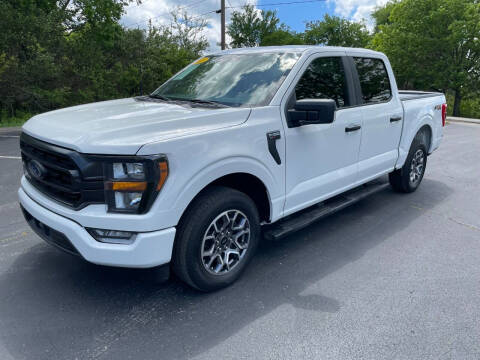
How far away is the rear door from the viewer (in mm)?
4246

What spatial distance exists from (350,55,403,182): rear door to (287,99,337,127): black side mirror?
1.26 metres

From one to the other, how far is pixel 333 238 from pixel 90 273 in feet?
7.93

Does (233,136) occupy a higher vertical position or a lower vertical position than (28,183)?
higher

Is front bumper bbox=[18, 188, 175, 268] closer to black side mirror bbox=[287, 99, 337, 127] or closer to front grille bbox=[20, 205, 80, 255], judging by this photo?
front grille bbox=[20, 205, 80, 255]

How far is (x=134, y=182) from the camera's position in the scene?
2404 mm

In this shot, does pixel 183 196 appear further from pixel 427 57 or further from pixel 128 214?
pixel 427 57

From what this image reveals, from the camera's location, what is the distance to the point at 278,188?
3.28 meters

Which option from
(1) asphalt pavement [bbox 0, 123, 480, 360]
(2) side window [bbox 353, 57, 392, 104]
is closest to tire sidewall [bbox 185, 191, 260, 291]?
(1) asphalt pavement [bbox 0, 123, 480, 360]

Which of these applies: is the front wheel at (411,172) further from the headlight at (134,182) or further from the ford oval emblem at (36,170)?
the ford oval emblem at (36,170)

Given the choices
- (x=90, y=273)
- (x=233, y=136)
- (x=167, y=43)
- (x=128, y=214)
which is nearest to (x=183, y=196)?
(x=128, y=214)

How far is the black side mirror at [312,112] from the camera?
2986 mm

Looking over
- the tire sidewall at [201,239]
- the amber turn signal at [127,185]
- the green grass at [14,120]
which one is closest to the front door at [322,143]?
the tire sidewall at [201,239]

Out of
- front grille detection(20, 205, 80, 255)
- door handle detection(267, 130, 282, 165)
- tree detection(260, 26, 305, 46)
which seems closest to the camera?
front grille detection(20, 205, 80, 255)

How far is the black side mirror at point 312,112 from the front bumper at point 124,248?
1.40 meters
